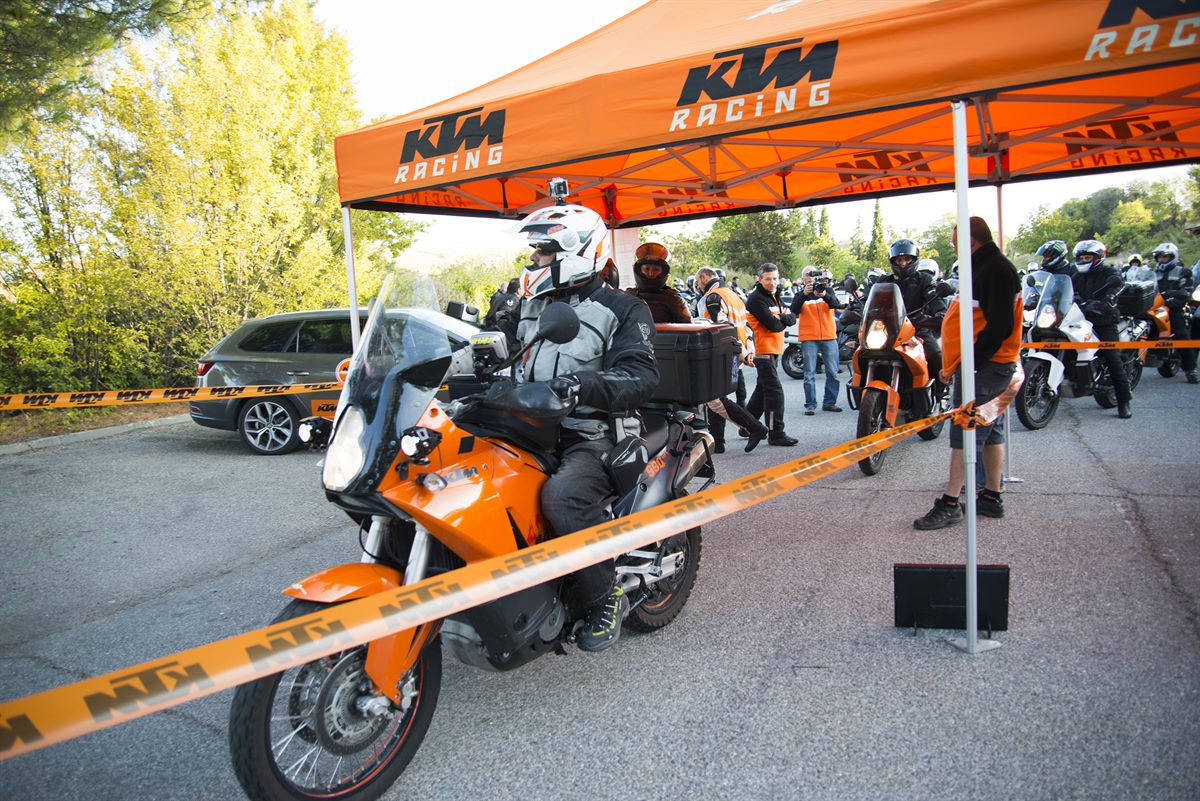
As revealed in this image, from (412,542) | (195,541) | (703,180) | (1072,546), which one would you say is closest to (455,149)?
(703,180)

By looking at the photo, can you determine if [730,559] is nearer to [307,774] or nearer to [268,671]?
[307,774]

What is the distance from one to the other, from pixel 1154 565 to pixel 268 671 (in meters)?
4.47

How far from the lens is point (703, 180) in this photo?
6602 mm

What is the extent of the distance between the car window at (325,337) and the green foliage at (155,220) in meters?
4.48

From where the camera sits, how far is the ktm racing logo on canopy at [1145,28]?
109 inches

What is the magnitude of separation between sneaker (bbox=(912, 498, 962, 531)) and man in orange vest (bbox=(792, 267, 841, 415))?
480 cm

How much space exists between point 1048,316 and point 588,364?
7.19 meters

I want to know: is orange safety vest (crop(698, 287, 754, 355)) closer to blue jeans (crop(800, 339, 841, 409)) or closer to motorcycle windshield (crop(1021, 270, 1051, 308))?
blue jeans (crop(800, 339, 841, 409))

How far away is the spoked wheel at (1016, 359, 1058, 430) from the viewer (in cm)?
786

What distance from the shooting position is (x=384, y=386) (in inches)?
97.7

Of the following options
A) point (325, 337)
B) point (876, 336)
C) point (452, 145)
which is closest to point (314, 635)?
point (452, 145)

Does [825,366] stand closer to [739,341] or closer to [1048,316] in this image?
[1048,316]

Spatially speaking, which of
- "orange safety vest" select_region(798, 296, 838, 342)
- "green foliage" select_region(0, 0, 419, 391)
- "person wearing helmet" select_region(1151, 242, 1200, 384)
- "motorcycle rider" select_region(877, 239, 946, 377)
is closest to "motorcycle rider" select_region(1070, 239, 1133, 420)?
"motorcycle rider" select_region(877, 239, 946, 377)

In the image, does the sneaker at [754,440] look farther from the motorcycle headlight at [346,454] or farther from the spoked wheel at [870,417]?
the motorcycle headlight at [346,454]
